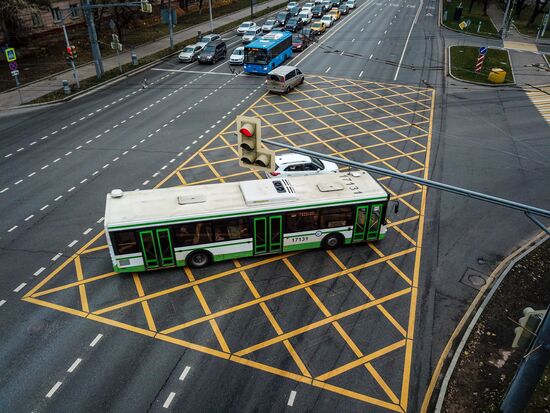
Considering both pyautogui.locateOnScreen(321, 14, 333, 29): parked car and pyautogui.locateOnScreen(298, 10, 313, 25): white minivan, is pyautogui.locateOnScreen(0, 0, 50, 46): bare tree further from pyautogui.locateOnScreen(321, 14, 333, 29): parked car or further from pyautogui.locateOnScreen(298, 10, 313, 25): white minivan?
pyautogui.locateOnScreen(321, 14, 333, 29): parked car

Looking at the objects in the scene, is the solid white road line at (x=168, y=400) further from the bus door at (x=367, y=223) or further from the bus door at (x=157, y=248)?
the bus door at (x=367, y=223)

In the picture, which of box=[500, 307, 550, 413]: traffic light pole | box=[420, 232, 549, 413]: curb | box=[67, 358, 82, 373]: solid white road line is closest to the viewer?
box=[500, 307, 550, 413]: traffic light pole

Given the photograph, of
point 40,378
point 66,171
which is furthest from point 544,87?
point 40,378

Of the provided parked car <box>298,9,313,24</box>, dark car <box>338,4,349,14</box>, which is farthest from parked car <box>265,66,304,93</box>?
dark car <box>338,4,349,14</box>

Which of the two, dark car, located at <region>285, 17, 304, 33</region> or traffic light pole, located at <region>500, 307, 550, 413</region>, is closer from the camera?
traffic light pole, located at <region>500, 307, 550, 413</region>

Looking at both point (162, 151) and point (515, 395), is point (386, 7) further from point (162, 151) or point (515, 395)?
point (515, 395)

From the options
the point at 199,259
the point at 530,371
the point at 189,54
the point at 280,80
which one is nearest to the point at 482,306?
the point at 530,371

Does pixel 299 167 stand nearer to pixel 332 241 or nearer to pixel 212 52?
pixel 332 241

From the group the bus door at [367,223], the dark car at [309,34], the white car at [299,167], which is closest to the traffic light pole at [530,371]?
the bus door at [367,223]
